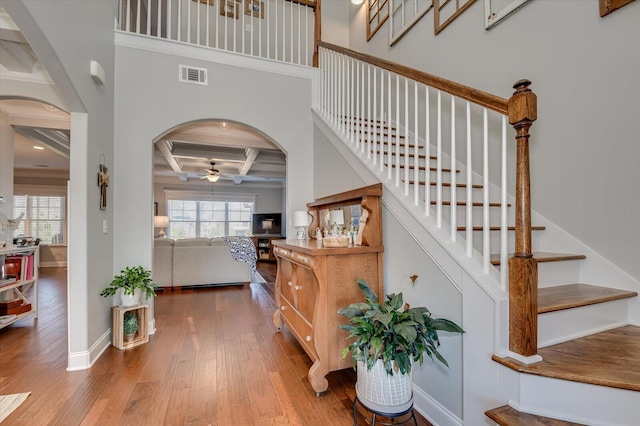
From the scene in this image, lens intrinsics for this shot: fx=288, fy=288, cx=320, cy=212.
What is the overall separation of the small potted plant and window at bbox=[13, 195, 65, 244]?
24.6 feet

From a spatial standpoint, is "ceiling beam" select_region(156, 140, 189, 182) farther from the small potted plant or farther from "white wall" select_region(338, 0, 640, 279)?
"white wall" select_region(338, 0, 640, 279)

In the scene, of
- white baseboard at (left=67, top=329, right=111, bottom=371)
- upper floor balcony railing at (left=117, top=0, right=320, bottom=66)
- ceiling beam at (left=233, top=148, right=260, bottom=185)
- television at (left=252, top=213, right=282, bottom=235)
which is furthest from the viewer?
television at (left=252, top=213, right=282, bottom=235)

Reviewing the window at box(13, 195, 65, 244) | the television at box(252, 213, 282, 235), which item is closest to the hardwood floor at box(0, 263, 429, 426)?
the window at box(13, 195, 65, 244)

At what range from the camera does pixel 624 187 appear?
1.70 metres

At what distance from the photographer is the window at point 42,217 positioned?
25.7 ft

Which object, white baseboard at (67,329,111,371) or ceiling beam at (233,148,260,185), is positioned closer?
white baseboard at (67,329,111,371)

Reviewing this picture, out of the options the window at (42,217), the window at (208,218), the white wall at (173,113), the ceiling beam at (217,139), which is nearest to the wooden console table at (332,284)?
the white wall at (173,113)

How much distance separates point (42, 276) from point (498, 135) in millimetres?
8901

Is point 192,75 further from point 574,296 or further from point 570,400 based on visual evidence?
point 570,400

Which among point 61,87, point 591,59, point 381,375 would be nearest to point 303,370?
point 381,375

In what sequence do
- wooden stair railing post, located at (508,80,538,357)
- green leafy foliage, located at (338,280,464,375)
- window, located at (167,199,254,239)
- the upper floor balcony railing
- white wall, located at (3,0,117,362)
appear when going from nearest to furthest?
wooden stair railing post, located at (508,80,538,357)
green leafy foliage, located at (338,280,464,375)
white wall, located at (3,0,117,362)
the upper floor balcony railing
window, located at (167,199,254,239)

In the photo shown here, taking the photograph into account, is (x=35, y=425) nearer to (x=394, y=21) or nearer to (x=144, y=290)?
(x=144, y=290)

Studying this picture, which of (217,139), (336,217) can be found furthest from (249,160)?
(336,217)

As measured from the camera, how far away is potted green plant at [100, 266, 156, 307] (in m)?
2.72
